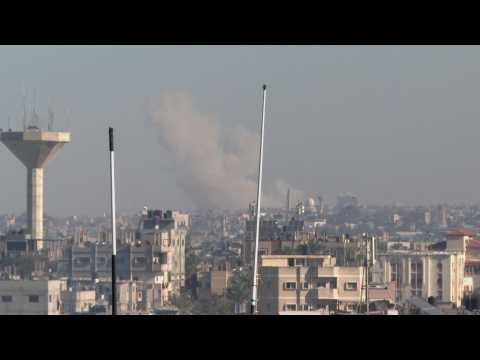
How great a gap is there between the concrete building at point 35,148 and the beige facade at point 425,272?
73.2ft

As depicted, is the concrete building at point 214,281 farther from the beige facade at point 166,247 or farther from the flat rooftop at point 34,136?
Answer: the flat rooftop at point 34,136

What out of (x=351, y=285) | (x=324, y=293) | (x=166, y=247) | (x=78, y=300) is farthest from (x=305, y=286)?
(x=166, y=247)

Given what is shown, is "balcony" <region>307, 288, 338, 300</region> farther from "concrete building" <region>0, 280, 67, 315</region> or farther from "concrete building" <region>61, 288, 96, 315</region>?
"concrete building" <region>0, 280, 67, 315</region>

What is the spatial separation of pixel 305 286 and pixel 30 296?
15.0 meters

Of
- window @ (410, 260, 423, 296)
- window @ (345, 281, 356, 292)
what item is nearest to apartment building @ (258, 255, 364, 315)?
window @ (345, 281, 356, 292)

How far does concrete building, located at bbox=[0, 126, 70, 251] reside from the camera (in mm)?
108019

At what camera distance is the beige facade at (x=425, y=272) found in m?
94.4

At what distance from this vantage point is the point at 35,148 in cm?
10919

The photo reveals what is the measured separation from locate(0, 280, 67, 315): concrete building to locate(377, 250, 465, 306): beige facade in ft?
60.2

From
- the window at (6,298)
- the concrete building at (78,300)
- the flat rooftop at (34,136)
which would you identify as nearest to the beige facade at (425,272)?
the concrete building at (78,300)
